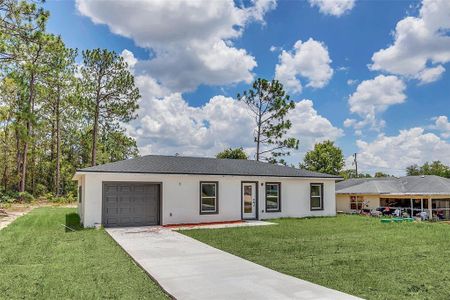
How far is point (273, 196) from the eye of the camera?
19094mm

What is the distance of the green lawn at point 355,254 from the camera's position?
6375 millimetres

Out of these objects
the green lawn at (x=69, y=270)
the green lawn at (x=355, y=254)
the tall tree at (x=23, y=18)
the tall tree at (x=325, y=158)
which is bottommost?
the green lawn at (x=69, y=270)

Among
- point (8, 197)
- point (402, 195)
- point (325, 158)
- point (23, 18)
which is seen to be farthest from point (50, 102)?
point (325, 158)

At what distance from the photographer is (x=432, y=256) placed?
898cm

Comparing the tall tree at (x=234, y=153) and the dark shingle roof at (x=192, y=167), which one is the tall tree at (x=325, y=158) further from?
the dark shingle roof at (x=192, y=167)

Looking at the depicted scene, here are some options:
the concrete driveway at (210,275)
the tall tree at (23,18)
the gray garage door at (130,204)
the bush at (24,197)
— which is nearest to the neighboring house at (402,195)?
the gray garage door at (130,204)

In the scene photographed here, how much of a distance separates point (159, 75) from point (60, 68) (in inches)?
208

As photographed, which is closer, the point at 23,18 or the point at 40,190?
the point at 23,18

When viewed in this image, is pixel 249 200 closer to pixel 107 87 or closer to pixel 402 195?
pixel 402 195

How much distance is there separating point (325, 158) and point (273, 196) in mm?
30916

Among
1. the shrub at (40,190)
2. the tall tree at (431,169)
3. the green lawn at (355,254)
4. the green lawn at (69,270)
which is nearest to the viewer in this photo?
the green lawn at (69,270)

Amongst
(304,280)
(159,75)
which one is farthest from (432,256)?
(159,75)

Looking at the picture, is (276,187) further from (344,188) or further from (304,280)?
(344,188)

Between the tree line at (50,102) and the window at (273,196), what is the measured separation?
1164cm
